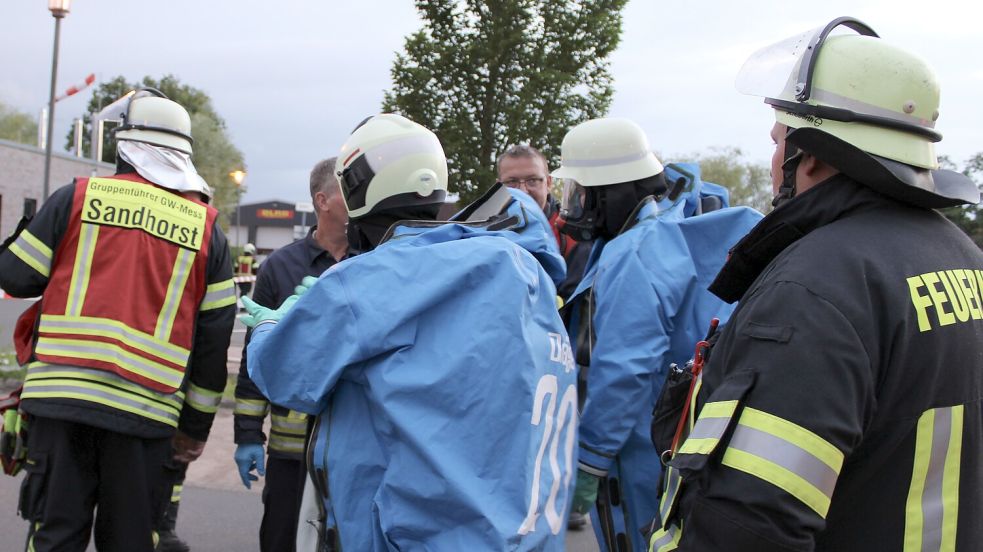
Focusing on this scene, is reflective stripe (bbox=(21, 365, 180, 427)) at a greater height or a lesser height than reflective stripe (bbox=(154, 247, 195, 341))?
lesser

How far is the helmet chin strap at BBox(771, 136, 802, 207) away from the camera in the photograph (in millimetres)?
1701

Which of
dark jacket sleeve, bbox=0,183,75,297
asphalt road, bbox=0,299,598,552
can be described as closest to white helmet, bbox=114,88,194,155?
dark jacket sleeve, bbox=0,183,75,297

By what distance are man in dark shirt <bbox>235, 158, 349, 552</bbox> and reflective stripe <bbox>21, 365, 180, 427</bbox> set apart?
1.55ft

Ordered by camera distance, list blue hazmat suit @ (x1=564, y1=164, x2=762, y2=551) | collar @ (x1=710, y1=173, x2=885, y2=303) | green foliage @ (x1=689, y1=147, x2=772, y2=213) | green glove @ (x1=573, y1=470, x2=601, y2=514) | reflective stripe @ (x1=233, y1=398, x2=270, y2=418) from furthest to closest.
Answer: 1. green foliage @ (x1=689, y1=147, x2=772, y2=213)
2. reflective stripe @ (x1=233, y1=398, x2=270, y2=418)
3. green glove @ (x1=573, y1=470, x2=601, y2=514)
4. blue hazmat suit @ (x1=564, y1=164, x2=762, y2=551)
5. collar @ (x1=710, y1=173, x2=885, y2=303)

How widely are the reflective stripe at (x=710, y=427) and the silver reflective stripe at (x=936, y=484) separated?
1.27 ft

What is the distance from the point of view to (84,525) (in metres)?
3.27

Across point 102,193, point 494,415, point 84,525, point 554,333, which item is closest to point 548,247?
point 554,333

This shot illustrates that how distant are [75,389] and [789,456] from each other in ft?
9.06

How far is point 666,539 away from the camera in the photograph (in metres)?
1.58

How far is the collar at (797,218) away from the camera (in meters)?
1.60

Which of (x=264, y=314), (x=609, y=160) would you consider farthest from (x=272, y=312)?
(x=609, y=160)

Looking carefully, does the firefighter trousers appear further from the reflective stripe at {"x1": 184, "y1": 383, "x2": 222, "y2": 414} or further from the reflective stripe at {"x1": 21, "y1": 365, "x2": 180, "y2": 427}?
the reflective stripe at {"x1": 184, "y1": 383, "x2": 222, "y2": 414}

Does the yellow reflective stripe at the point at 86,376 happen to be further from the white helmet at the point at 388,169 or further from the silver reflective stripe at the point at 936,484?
the silver reflective stripe at the point at 936,484

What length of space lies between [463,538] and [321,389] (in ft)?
Answer: 1.61
